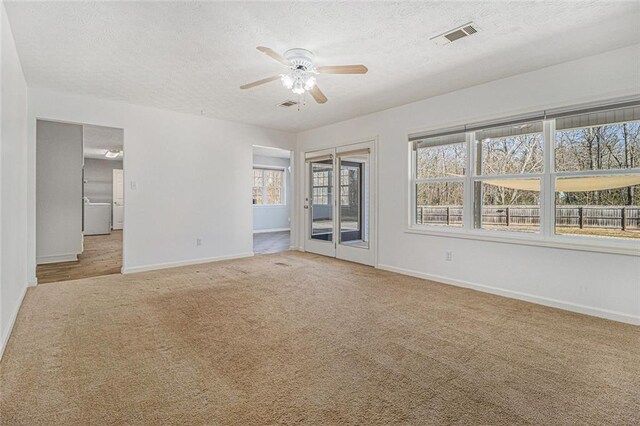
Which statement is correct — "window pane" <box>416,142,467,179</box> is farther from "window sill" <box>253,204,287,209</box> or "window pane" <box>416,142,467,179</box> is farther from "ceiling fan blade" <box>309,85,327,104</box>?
"window sill" <box>253,204,287,209</box>

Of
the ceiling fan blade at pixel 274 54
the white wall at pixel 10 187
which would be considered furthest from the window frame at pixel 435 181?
the white wall at pixel 10 187

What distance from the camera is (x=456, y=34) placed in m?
2.76

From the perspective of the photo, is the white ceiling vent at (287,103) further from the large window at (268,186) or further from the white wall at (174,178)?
the large window at (268,186)

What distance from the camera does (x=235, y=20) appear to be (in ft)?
8.32

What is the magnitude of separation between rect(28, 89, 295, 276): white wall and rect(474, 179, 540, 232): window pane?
3.97 meters

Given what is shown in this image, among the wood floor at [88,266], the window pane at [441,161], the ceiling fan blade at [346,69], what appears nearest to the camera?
the ceiling fan blade at [346,69]

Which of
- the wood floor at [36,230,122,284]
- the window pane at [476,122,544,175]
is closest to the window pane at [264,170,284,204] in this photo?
the wood floor at [36,230,122,284]

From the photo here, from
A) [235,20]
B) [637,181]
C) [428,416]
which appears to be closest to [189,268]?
[235,20]

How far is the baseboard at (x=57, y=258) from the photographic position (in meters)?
5.60

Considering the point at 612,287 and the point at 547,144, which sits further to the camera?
the point at 547,144

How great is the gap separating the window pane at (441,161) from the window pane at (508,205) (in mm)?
392

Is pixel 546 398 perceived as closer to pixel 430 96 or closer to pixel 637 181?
pixel 637 181

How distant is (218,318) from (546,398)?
100 inches

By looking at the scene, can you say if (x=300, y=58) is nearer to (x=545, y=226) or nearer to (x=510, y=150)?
(x=510, y=150)
